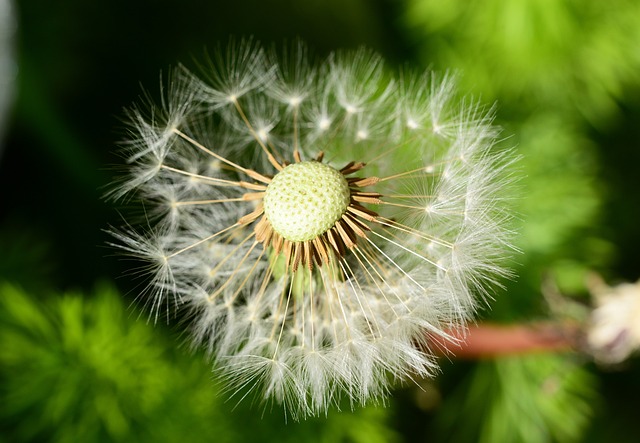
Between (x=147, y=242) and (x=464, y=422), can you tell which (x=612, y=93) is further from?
(x=147, y=242)

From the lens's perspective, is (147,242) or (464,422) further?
(464,422)

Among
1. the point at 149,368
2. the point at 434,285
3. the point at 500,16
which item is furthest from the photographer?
the point at 500,16

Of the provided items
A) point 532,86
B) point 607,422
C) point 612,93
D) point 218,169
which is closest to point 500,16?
point 532,86

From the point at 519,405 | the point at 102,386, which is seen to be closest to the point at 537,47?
the point at 519,405

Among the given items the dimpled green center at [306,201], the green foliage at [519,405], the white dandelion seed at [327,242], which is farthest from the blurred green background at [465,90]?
the dimpled green center at [306,201]

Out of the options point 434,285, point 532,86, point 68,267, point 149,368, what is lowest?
point 434,285

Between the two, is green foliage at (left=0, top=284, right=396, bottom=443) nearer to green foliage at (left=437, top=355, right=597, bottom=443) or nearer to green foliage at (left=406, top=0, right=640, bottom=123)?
green foliage at (left=437, top=355, right=597, bottom=443)

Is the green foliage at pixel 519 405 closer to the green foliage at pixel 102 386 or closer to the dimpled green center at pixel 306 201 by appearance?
the green foliage at pixel 102 386

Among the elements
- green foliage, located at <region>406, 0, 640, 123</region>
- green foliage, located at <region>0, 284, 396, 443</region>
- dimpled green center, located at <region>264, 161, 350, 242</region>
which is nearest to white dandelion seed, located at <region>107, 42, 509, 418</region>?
dimpled green center, located at <region>264, 161, 350, 242</region>
